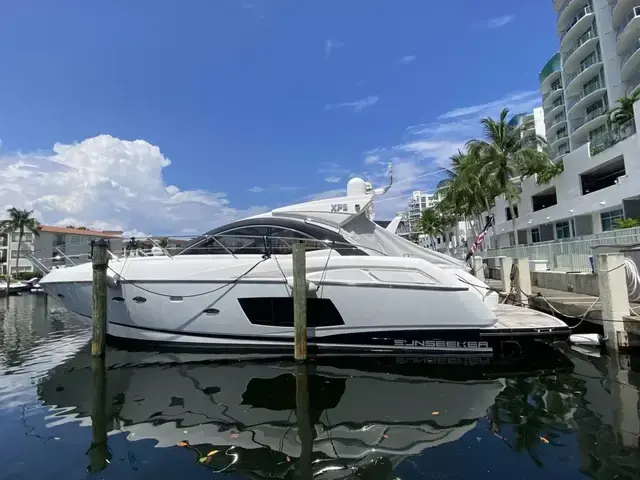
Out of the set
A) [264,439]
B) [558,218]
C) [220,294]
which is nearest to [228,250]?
[220,294]

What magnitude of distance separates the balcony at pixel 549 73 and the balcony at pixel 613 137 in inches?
1267

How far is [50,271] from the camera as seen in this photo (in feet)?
34.5

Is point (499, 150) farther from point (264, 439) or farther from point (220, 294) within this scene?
point (264, 439)

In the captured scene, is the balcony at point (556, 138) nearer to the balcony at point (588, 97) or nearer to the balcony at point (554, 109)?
the balcony at point (554, 109)

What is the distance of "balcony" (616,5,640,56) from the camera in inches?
1179

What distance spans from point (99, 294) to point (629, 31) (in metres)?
41.0

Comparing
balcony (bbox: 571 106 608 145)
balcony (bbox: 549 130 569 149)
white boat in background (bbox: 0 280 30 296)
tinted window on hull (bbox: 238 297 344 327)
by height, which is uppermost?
balcony (bbox: 549 130 569 149)

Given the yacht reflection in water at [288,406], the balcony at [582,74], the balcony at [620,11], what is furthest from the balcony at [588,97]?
the yacht reflection in water at [288,406]

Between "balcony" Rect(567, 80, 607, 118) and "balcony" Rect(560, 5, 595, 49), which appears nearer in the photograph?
"balcony" Rect(567, 80, 607, 118)

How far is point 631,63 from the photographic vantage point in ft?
104

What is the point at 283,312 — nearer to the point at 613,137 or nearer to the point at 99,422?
the point at 99,422

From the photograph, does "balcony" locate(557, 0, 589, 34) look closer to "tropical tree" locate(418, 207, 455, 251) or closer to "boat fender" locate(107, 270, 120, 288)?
"tropical tree" locate(418, 207, 455, 251)

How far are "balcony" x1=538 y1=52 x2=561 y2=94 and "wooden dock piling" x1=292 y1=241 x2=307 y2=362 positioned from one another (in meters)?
55.6

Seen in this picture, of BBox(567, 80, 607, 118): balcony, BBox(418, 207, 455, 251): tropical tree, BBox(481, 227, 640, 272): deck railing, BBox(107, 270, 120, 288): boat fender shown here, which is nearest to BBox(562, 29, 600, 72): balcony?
BBox(567, 80, 607, 118): balcony
